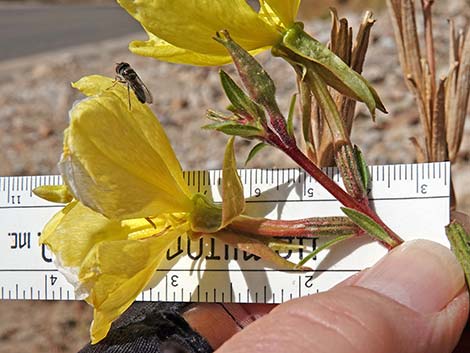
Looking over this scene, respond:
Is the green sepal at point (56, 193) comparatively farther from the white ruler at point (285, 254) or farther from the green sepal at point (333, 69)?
the green sepal at point (333, 69)

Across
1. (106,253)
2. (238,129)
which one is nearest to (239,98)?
(238,129)

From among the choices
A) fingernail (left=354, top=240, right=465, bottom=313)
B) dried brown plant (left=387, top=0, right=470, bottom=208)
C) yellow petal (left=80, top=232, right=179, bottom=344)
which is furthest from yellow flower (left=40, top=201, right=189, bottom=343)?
dried brown plant (left=387, top=0, right=470, bottom=208)

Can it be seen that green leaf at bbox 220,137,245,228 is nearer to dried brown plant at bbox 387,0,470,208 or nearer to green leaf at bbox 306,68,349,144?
green leaf at bbox 306,68,349,144

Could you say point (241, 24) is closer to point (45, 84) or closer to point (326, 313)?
point (326, 313)

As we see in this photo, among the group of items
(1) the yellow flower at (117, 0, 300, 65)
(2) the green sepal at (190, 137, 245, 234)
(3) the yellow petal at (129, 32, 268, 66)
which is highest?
(1) the yellow flower at (117, 0, 300, 65)

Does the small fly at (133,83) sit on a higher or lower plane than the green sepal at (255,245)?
higher

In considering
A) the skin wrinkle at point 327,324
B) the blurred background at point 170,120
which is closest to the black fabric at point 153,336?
the skin wrinkle at point 327,324
